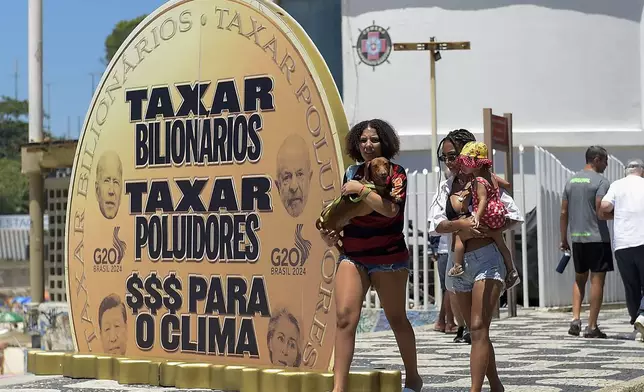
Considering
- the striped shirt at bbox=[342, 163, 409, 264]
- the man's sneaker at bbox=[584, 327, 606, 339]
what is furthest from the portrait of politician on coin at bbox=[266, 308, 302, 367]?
the man's sneaker at bbox=[584, 327, 606, 339]

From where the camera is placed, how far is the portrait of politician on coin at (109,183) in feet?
29.0

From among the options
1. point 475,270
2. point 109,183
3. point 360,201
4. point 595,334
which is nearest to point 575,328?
point 595,334

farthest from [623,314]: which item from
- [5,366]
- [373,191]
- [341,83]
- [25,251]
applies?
[25,251]

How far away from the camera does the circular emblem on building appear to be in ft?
81.3

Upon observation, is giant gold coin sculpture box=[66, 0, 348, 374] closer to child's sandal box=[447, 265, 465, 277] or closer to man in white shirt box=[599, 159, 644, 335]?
child's sandal box=[447, 265, 465, 277]

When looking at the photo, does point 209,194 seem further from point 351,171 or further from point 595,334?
point 595,334

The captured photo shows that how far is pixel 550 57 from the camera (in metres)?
24.0

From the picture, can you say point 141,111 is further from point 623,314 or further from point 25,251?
point 25,251

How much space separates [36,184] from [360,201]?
15621mm

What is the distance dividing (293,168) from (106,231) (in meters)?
1.92

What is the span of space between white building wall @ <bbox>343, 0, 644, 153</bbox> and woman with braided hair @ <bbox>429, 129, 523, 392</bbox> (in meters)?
17.4

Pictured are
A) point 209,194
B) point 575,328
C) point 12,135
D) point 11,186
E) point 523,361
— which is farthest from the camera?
point 12,135

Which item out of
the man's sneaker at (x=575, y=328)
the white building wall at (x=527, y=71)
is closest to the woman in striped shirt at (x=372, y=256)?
the man's sneaker at (x=575, y=328)

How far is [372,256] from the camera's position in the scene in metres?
6.62
